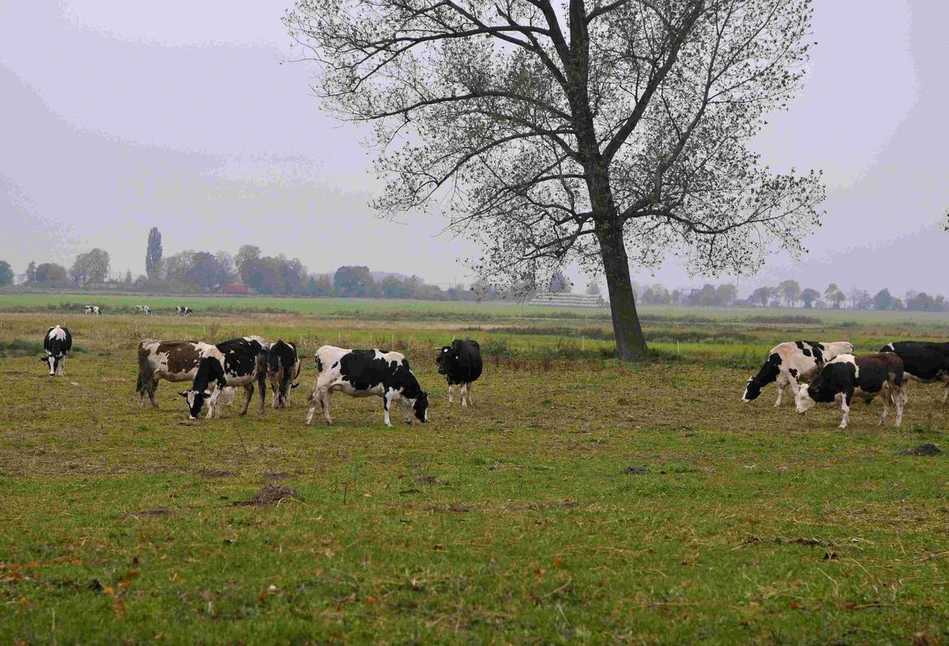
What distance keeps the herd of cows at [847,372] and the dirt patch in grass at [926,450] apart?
378 centimetres

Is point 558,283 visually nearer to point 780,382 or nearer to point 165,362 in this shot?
point 780,382

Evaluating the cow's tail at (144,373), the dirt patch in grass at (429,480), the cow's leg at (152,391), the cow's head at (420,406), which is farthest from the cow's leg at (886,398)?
the cow's tail at (144,373)

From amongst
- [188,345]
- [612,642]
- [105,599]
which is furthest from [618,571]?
[188,345]

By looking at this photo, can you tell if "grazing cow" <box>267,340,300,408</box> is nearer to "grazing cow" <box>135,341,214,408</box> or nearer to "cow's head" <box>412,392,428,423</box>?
"grazing cow" <box>135,341,214,408</box>

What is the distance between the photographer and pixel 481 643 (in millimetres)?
6109

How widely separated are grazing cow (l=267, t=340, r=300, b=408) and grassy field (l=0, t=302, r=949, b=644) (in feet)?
5.20

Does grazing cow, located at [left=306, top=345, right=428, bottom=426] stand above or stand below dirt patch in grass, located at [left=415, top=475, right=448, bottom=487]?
above

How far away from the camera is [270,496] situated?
35.9 feet

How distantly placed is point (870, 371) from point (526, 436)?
26.7 feet

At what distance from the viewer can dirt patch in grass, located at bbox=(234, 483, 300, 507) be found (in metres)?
10.7

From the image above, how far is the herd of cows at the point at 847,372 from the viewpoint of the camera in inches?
809

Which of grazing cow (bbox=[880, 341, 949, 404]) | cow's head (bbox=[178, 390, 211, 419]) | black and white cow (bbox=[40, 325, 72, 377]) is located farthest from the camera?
black and white cow (bbox=[40, 325, 72, 377])

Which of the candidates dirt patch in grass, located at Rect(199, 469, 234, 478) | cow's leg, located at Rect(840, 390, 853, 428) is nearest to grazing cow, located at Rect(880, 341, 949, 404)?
cow's leg, located at Rect(840, 390, 853, 428)

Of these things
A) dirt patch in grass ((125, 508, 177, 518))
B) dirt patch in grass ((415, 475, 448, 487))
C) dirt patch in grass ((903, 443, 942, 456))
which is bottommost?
dirt patch in grass ((903, 443, 942, 456))
